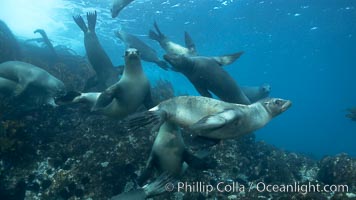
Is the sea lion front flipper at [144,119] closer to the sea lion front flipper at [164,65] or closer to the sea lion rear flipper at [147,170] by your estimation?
the sea lion rear flipper at [147,170]

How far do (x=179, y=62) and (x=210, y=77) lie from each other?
93 centimetres

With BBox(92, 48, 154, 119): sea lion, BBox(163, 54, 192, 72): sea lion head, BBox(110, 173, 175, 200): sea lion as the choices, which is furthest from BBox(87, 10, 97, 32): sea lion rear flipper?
BBox(110, 173, 175, 200): sea lion

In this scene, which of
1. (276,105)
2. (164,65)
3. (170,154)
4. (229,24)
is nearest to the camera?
(276,105)

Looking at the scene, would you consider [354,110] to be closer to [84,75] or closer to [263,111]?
[263,111]

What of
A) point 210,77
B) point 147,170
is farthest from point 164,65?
point 147,170

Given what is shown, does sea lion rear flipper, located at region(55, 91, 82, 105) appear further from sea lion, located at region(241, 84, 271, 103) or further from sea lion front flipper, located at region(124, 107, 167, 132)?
sea lion, located at region(241, 84, 271, 103)

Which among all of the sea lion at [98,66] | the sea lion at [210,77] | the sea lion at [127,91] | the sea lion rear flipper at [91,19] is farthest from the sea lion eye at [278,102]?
the sea lion rear flipper at [91,19]

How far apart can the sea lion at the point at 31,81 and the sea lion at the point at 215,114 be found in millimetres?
4076

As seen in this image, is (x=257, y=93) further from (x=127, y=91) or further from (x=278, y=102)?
(x=278, y=102)

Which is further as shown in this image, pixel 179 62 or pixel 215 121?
pixel 179 62

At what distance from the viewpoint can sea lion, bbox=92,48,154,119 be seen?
6.59 meters

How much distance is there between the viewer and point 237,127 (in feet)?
15.7

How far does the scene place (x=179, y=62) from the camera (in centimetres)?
755

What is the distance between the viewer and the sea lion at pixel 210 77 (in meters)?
7.79
